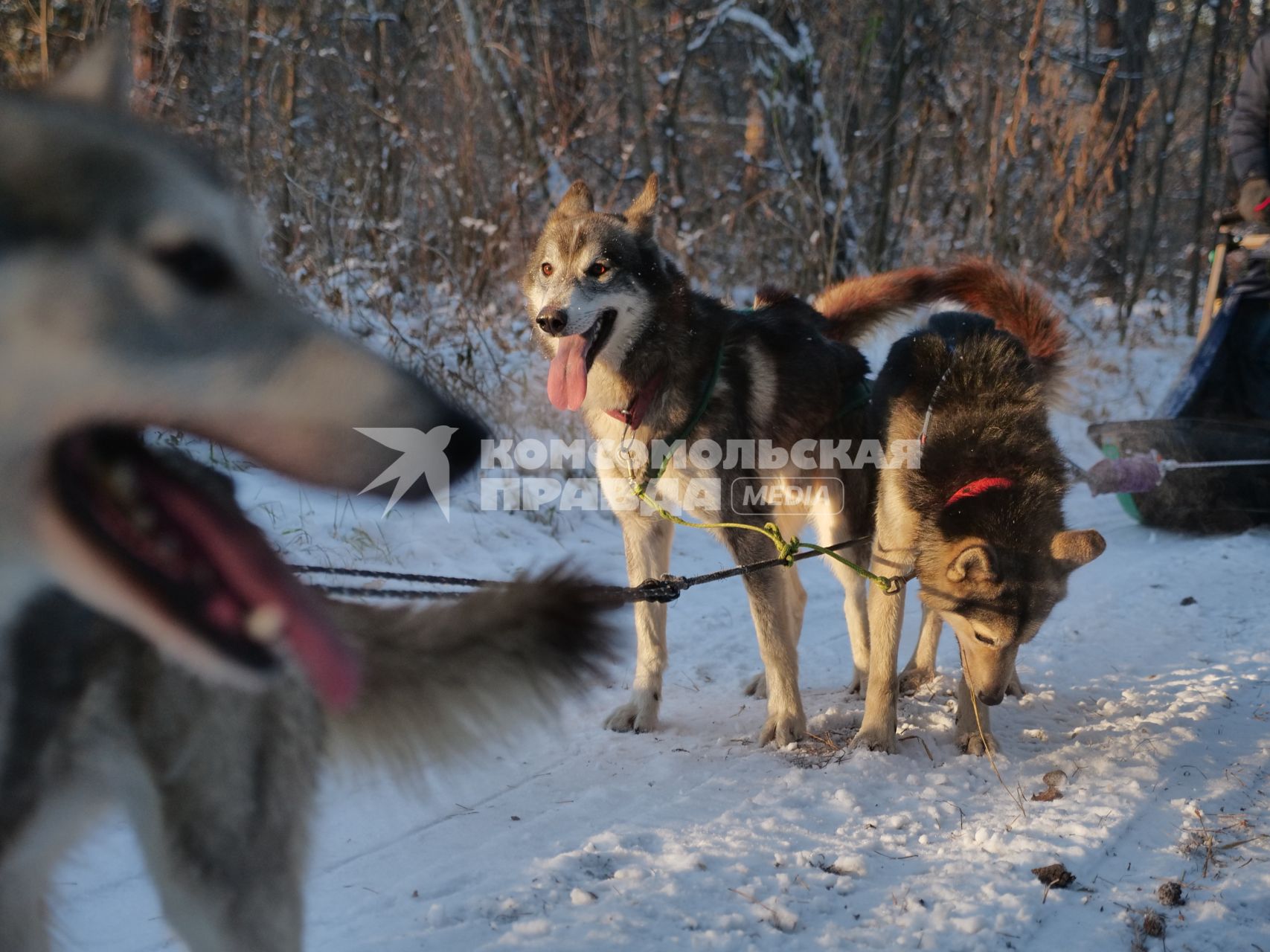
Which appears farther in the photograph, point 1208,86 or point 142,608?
A: point 1208,86

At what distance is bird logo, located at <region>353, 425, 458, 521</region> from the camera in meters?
0.87

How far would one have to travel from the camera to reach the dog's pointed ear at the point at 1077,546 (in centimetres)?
269

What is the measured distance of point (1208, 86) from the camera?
15.0 meters

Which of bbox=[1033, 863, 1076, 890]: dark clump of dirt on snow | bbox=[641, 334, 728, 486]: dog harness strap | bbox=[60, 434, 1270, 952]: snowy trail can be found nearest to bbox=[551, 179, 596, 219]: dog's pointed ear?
bbox=[641, 334, 728, 486]: dog harness strap

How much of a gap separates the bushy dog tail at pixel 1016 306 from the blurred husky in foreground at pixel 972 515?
0.31m

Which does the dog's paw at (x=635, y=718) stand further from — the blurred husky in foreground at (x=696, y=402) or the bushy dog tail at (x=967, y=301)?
the bushy dog tail at (x=967, y=301)

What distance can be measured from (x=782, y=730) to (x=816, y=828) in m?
0.67

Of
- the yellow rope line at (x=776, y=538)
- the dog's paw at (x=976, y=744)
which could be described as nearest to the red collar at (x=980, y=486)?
the yellow rope line at (x=776, y=538)

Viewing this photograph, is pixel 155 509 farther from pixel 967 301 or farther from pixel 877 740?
pixel 967 301

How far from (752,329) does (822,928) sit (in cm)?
221

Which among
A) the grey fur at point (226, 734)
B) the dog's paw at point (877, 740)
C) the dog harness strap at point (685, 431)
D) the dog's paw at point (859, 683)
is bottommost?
the dog's paw at point (859, 683)

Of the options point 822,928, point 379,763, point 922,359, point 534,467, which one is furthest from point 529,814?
point 534,467

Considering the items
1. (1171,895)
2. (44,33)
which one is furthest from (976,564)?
(44,33)

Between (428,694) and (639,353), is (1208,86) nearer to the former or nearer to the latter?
(639,353)
